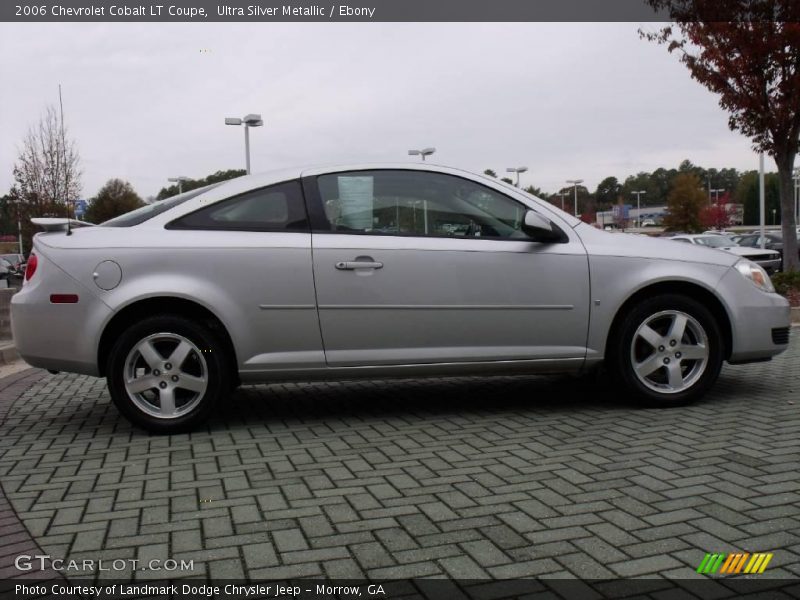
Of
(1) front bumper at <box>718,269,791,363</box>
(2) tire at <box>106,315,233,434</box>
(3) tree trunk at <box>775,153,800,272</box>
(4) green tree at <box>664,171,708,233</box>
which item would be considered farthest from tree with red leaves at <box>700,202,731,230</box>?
(2) tire at <box>106,315,233,434</box>

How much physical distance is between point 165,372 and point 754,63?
12.6 meters

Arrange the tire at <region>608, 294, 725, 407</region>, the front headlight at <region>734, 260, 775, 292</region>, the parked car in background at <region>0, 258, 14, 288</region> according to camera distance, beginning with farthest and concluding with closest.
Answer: the parked car in background at <region>0, 258, 14, 288</region>
the front headlight at <region>734, 260, 775, 292</region>
the tire at <region>608, 294, 725, 407</region>

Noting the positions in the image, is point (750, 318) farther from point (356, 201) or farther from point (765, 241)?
point (765, 241)

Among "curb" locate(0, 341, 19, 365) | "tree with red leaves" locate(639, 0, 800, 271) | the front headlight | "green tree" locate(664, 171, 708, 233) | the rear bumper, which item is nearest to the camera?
the rear bumper

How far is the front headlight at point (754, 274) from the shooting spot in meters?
5.72

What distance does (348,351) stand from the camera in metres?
5.23

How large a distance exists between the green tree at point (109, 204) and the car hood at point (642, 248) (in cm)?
5666

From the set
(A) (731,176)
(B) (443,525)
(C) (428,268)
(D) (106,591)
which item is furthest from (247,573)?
(A) (731,176)

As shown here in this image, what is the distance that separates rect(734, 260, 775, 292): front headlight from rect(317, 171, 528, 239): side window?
1605 millimetres

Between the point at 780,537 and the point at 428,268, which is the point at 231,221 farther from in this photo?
the point at 780,537

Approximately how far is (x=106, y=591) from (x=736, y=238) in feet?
117

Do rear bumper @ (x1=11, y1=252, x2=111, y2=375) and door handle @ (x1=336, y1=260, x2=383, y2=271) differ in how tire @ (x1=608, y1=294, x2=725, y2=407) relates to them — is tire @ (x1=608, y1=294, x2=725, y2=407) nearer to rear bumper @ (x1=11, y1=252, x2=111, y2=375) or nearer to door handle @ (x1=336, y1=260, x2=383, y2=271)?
door handle @ (x1=336, y1=260, x2=383, y2=271)

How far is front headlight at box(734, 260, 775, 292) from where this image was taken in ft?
18.8

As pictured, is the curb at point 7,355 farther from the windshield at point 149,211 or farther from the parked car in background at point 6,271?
the parked car in background at point 6,271
